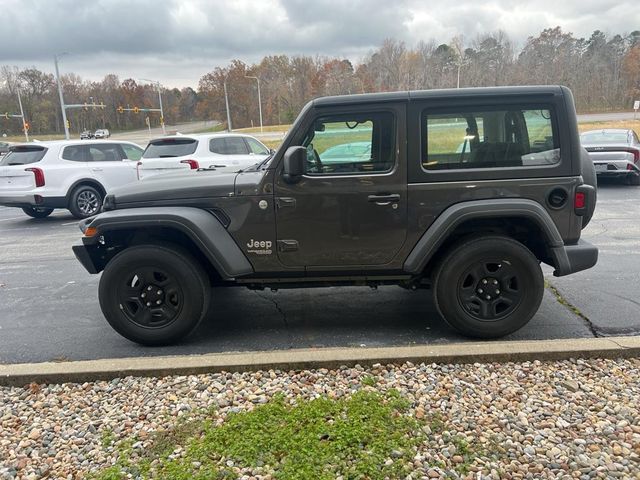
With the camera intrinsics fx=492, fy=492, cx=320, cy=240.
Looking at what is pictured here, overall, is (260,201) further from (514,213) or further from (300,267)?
(514,213)

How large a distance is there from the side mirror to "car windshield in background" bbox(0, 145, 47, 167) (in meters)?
8.76

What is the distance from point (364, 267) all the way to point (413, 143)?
102cm

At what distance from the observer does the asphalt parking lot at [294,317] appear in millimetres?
3984

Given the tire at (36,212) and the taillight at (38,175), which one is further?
the tire at (36,212)

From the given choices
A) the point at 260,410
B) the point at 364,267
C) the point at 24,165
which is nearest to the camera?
the point at 260,410

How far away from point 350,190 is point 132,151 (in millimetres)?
9313

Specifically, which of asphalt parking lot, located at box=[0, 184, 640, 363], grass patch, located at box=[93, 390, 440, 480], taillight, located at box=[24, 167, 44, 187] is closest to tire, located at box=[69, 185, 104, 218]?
taillight, located at box=[24, 167, 44, 187]

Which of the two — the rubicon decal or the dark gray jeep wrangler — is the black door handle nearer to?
the dark gray jeep wrangler

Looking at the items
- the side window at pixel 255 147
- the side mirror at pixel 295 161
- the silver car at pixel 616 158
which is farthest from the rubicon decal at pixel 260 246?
the silver car at pixel 616 158

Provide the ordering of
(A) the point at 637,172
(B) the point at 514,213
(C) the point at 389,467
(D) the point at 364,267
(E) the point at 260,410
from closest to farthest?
(C) the point at 389,467
(E) the point at 260,410
(B) the point at 514,213
(D) the point at 364,267
(A) the point at 637,172

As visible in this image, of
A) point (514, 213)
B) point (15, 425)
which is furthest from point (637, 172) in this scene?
point (15, 425)

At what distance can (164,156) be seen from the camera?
10.3 metres

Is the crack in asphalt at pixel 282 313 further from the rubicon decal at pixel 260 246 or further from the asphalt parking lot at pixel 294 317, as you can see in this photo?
the rubicon decal at pixel 260 246

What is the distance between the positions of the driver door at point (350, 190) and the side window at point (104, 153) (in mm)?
8579
